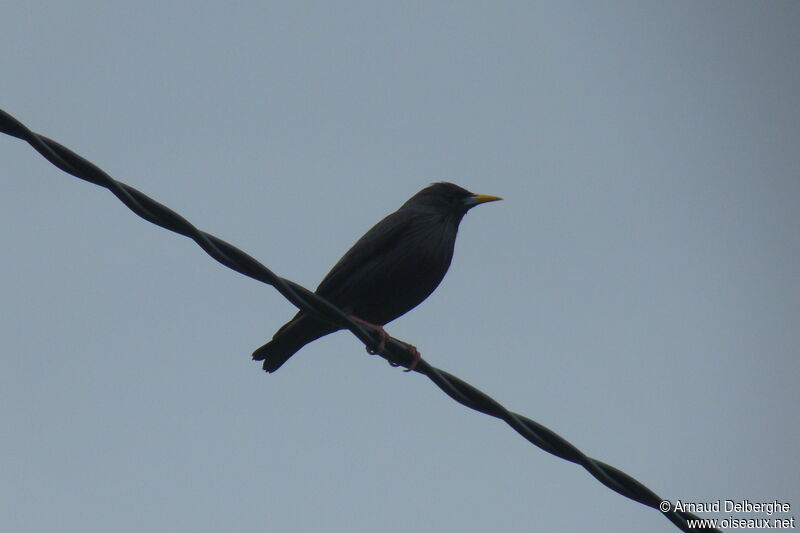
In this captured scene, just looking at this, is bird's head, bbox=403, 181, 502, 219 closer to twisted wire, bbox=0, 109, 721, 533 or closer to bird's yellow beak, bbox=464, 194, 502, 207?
bird's yellow beak, bbox=464, 194, 502, 207

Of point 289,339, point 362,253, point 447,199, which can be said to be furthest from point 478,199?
point 289,339

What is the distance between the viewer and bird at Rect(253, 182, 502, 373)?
6.31 meters

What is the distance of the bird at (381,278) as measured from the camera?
249 inches

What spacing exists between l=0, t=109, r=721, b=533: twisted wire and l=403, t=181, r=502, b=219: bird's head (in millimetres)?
3169

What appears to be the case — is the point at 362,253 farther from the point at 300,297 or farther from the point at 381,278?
the point at 300,297

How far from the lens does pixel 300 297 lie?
374cm

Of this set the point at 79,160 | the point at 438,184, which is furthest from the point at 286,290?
the point at 438,184

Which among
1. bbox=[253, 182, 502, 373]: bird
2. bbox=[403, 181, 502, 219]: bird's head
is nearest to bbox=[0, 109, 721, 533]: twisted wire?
bbox=[253, 182, 502, 373]: bird

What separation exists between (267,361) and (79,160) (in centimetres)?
354

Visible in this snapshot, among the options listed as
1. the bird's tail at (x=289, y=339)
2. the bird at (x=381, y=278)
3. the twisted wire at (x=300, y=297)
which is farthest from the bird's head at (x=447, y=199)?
the twisted wire at (x=300, y=297)

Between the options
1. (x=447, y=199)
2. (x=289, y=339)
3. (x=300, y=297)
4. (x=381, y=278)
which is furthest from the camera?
(x=447, y=199)

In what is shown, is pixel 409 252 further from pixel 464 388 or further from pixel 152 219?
pixel 152 219

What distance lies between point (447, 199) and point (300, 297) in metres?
3.77

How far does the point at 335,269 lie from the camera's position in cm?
647
